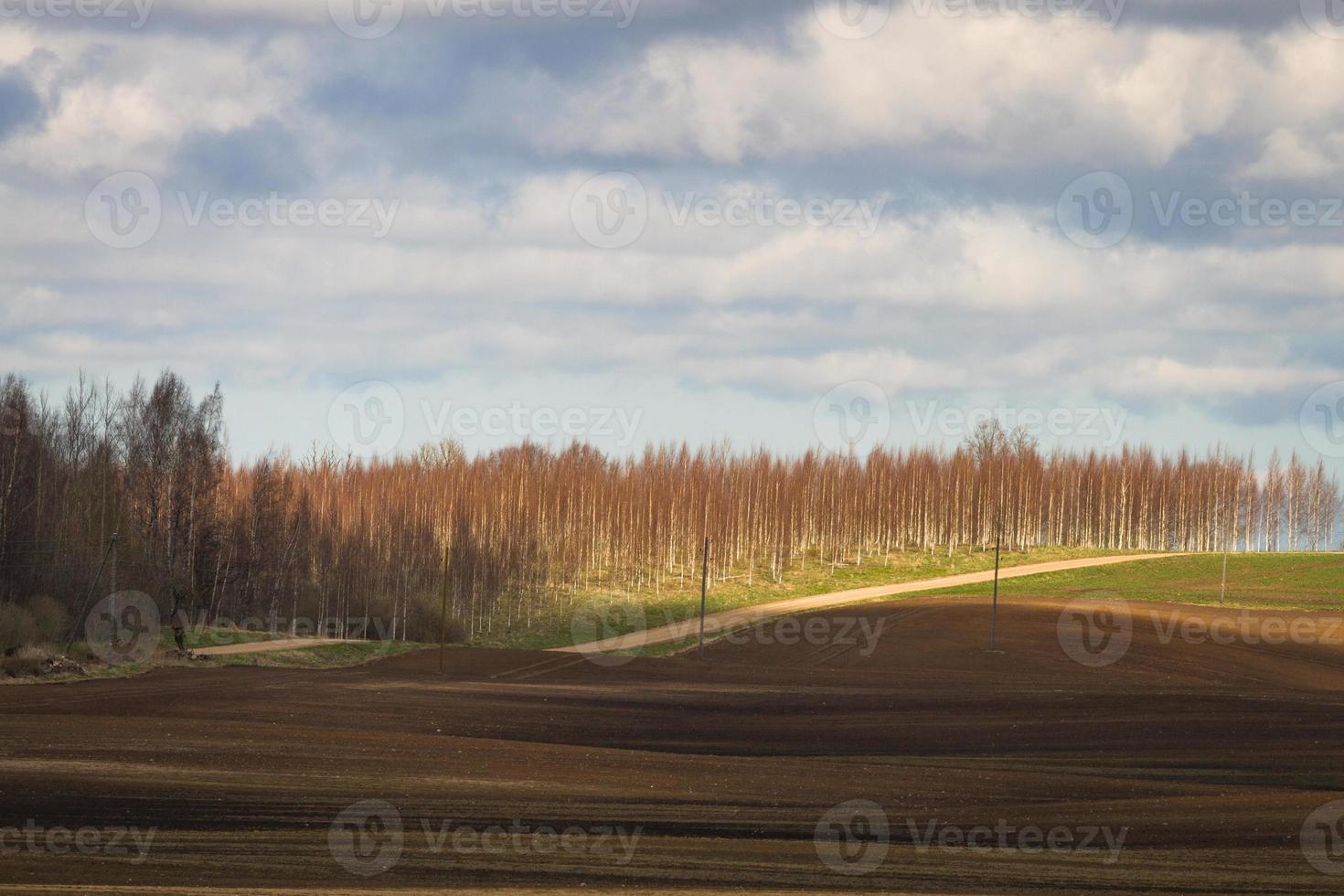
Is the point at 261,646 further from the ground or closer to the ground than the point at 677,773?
closer to the ground

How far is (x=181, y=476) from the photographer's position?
6328 centimetres

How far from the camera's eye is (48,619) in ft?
169

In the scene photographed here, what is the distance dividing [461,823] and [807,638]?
44963mm

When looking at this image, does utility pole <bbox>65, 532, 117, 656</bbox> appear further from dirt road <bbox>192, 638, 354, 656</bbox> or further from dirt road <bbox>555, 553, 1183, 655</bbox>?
dirt road <bbox>555, 553, 1183, 655</bbox>

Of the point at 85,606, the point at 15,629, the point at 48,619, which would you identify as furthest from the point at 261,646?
the point at 15,629

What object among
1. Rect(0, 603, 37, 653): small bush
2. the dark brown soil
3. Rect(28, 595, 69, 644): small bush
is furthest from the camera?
Rect(28, 595, 69, 644): small bush

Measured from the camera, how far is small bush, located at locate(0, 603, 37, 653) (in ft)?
149

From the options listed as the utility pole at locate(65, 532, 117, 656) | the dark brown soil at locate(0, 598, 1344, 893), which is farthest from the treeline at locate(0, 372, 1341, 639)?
the dark brown soil at locate(0, 598, 1344, 893)

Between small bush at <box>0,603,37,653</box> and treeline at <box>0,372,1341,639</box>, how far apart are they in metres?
6.29

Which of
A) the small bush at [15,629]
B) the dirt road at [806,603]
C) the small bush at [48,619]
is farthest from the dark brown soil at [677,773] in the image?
the dirt road at [806,603]

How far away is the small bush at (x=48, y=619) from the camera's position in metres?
50.5

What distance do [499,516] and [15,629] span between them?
54.1m

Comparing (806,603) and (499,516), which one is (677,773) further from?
(499,516)

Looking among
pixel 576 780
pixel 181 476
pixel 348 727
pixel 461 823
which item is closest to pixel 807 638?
pixel 181 476
